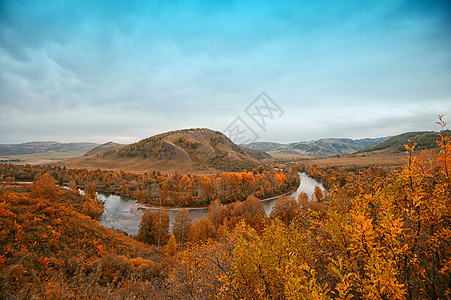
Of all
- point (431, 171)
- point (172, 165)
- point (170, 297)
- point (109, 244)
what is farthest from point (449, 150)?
point (172, 165)

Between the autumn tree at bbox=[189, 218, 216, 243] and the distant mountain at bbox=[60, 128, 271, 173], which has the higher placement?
the distant mountain at bbox=[60, 128, 271, 173]

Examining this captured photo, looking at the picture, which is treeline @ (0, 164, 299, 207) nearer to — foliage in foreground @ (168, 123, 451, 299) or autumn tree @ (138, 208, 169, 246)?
autumn tree @ (138, 208, 169, 246)

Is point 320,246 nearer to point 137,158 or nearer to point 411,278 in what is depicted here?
point 411,278

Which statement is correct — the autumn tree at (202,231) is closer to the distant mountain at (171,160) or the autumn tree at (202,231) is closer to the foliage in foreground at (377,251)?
the foliage in foreground at (377,251)

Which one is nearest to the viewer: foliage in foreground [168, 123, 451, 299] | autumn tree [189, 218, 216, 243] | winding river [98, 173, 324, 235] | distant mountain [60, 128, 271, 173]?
foliage in foreground [168, 123, 451, 299]

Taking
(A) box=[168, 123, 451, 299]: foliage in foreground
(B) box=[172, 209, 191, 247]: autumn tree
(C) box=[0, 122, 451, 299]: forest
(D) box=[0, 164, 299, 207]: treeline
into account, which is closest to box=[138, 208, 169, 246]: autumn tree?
(C) box=[0, 122, 451, 299]: forest

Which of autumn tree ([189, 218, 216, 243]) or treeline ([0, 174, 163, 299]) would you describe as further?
autumn tree ([189, 218, 216, 243])

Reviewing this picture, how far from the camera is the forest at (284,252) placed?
369cm

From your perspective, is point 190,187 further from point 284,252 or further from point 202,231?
point 284,252

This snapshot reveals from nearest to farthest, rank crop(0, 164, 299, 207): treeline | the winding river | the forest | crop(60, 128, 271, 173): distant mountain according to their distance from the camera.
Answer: the forest
the winding river
crop(0, 164, 299, 207): treeline
crop(60, 128, 271, 173): distant mountain

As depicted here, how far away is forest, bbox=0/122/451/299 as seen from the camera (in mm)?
3689

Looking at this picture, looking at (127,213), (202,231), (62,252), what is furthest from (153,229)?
(127,213)

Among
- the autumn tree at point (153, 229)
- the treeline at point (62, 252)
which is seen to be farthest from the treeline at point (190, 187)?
the treeline at point (62, 252)

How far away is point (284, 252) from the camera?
17.7 ft
